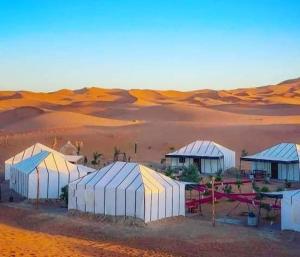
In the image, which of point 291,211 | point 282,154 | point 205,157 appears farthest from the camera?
point 205,157

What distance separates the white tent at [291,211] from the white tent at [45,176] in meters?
11.5

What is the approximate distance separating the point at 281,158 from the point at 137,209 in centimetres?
1717

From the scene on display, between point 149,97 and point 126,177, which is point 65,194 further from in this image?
point 149,97

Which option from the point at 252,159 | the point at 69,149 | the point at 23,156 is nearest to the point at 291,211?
the point at 252,159

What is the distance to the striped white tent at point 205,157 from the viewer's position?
41.1 m

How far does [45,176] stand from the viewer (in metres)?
28.7

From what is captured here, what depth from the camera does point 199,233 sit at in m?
21.0

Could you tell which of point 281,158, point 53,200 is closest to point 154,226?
point 53,200

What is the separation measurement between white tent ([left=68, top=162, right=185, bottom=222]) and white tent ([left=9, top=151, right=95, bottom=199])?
3.41 m

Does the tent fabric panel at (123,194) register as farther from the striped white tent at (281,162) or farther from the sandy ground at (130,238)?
the striped white tent at (281,162)

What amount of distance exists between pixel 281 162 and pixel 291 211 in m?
15.8

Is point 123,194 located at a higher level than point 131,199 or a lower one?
higher

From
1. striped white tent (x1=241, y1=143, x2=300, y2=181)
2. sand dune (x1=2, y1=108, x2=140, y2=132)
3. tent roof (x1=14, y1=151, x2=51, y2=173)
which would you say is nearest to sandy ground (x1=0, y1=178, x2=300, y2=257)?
tent roof (x1=14, y1=151, x2=51, y2=173)

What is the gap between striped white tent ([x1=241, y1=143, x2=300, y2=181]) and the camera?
3722 centimetres
